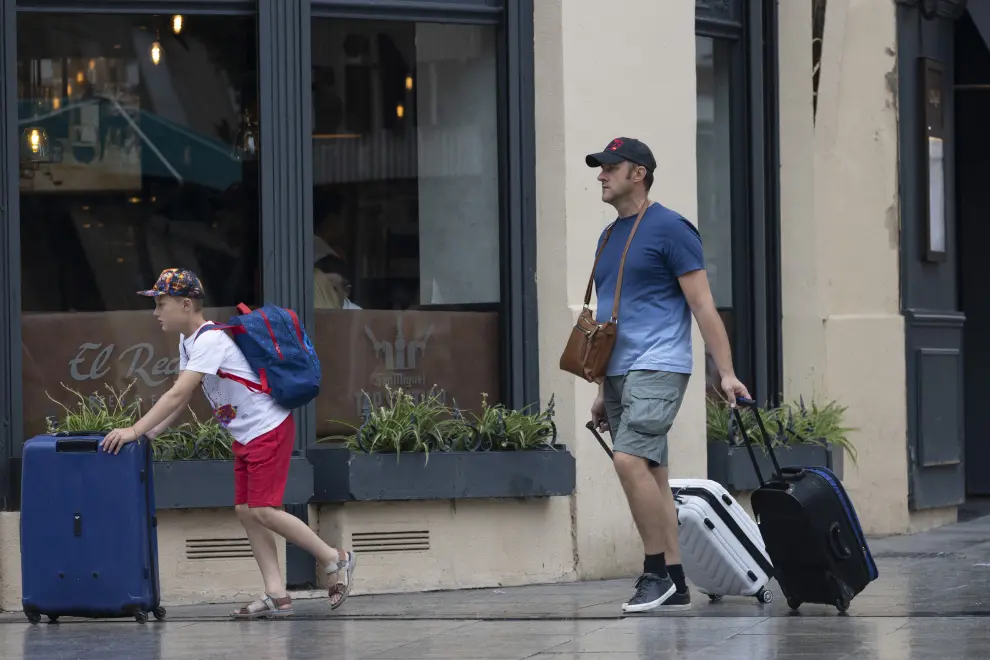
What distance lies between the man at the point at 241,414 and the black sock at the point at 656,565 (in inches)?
57.6

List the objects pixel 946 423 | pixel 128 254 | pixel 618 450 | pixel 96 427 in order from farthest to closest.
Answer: pixel 946 423 → pixel 128 254 → pixel 96 427 → pixel 618 450

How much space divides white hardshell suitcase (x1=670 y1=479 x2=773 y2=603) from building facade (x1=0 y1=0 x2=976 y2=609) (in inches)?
57.9

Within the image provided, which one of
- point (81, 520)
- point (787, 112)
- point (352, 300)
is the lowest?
point (81, 520)

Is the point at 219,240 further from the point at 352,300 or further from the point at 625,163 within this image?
the point at 625,163

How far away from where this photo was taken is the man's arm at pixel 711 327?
7410 millimetres

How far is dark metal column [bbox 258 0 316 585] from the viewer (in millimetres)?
9344

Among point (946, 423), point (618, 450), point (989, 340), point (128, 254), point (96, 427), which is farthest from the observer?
point (989, 340)

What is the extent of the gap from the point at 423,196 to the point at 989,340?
5941 millimetres

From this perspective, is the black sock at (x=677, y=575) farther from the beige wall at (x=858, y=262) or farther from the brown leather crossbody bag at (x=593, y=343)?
the beige wall at (x=858, y=262)

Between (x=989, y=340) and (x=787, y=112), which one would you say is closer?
(x=787, y=112)

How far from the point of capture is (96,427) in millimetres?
8922

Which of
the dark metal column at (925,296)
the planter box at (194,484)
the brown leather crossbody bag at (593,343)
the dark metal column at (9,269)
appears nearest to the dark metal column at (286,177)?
the planter box at (194,484)

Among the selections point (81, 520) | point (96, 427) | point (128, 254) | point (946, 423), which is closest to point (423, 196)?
point (128, 254)

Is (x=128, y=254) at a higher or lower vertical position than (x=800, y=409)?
higher
